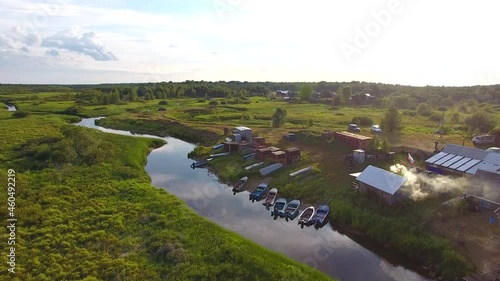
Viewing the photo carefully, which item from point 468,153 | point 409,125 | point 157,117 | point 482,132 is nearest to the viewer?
point 468,153

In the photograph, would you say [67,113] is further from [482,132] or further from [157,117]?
[482,132]

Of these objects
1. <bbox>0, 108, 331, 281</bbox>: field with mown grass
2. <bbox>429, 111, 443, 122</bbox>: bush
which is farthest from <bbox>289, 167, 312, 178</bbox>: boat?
<bbox>429, 111, 443, 122</bbox>: bush

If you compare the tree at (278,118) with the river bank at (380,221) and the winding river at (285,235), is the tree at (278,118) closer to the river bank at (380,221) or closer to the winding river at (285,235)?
the winding river at (285,235)

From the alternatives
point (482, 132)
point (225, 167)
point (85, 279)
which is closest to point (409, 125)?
point (482, 132)

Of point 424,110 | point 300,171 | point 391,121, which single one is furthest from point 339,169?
point 424,110

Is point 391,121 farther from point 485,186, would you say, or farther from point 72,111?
point 72,111

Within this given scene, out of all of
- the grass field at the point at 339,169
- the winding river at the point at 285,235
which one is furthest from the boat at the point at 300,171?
the winding river at the point at 285,235
